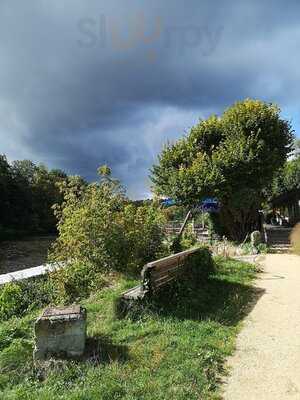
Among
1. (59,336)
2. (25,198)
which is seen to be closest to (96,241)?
(59,336)

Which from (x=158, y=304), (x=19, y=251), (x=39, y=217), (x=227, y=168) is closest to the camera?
(x=158, y=304)

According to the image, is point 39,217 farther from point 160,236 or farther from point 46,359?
point 46,359

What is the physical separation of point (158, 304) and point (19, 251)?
38.4 m

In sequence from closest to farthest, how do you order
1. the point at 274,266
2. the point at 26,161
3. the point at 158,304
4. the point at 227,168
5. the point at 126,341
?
the point at 126,341
the point at 158,304
the point at 274,266
the point at 227,168
the point at 26,161

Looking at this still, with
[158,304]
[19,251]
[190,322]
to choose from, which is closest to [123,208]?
[158,304]

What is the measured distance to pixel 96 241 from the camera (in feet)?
33.8

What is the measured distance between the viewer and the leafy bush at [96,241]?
33.6ft

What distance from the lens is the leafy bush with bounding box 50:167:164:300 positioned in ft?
33.6

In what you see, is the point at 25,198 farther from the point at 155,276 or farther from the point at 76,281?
the point at 155,276

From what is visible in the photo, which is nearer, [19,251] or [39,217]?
[19,251]

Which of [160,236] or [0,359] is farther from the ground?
[160,236]

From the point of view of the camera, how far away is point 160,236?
38.7 feet

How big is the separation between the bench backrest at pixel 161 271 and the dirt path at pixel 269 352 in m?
1.77

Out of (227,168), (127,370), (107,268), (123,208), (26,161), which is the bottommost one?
(127,370)
